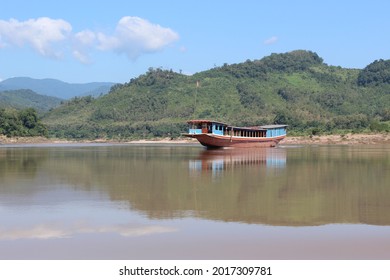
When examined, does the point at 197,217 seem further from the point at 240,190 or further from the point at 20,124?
the point at 20,124

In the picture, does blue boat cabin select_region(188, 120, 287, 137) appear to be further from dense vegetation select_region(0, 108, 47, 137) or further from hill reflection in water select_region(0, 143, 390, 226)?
dense vegetation select_region(0, 108, 47, 137)

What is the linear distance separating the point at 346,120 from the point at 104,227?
84573 mm

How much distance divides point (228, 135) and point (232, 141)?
89cm

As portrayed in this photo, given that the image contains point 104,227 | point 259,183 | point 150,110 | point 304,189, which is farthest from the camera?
point 150,110

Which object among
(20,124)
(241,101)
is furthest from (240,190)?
(241,101)

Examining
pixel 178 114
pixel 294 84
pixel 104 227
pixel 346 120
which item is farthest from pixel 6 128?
pixel 104 227

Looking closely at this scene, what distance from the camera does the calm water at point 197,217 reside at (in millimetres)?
10023

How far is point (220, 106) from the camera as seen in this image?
404 ft

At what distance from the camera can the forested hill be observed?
357ft

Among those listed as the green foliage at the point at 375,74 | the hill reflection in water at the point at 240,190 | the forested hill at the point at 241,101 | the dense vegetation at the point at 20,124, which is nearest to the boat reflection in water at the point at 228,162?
the hill reflection in water at the point at 240,190

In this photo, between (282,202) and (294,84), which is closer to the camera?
(282,202)

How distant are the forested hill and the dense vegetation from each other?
12.2 meters
